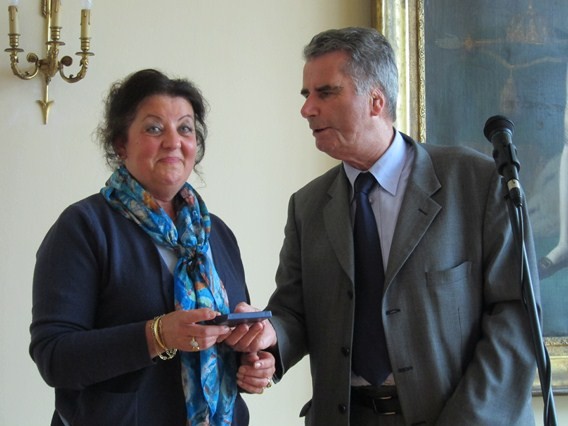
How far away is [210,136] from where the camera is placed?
3.23m

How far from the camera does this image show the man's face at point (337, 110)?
228cm

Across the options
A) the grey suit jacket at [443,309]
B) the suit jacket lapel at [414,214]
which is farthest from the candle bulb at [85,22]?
the suit jacket lapel at [414,214]

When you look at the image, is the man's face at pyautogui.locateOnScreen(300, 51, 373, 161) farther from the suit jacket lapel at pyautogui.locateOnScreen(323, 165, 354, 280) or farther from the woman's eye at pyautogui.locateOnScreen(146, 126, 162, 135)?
the woman's eye at pyautogui.locateOnScreen(146, 126, 162, 135)

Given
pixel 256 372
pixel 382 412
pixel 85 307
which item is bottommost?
pixel 382 412

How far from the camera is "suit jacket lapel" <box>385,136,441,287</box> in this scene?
2129 millimetres

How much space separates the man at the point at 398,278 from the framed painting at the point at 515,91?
975 millimetres

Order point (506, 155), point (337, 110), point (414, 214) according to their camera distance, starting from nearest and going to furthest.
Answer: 1. point (506, 155)
2. point (414, 214)
3. point (337, 110)

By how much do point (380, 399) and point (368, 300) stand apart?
0.26 metres

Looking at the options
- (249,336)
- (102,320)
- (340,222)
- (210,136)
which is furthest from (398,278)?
(210,136)

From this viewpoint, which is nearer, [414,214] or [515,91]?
[414,214]

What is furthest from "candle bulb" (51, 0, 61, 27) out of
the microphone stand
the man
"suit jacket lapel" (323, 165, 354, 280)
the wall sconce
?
the microphone stand

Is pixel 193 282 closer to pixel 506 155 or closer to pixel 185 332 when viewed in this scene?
pixel 185 332

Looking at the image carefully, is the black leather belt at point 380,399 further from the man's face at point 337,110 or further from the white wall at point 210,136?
the white wall at point 210,136

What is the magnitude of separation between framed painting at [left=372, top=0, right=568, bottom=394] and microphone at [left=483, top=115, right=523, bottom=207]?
4.66ft
